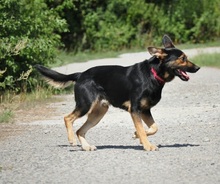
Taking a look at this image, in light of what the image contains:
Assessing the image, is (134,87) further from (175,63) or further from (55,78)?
(55,78)

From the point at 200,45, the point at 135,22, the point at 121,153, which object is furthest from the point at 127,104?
the point at 135,22

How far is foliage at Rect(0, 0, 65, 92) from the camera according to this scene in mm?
19453

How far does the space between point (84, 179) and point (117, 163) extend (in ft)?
3.33

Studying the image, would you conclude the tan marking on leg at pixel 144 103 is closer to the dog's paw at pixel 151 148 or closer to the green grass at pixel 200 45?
the dog's paw at pixel 151 148

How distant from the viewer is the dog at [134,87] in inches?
432

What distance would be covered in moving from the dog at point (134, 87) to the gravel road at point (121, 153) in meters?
0.42

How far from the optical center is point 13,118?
15.8 m

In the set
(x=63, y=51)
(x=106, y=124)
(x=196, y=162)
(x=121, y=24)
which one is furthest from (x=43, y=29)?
(x=121, y=24)

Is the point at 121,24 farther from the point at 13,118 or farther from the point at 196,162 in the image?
the point at 196,162

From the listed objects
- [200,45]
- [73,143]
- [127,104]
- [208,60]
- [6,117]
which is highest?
[127,104]

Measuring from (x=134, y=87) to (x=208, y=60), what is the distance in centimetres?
1624

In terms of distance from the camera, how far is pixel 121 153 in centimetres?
1045

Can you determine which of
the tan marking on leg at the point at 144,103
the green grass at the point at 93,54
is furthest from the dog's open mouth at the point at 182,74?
the green grass at the point at 93,54

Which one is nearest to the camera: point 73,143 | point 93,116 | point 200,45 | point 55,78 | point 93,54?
point 73,143
